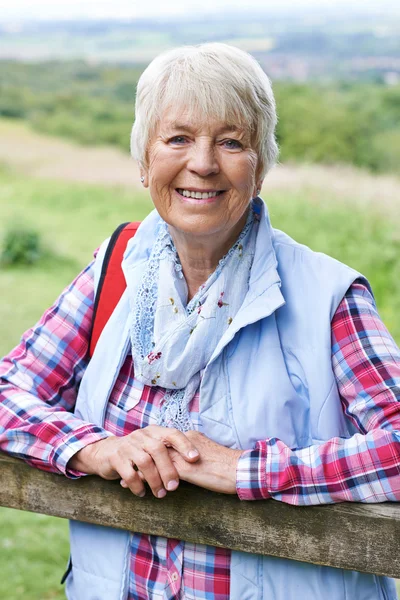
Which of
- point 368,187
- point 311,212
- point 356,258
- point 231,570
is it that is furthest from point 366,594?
point 368,187

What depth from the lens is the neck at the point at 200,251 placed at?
62.2 inches

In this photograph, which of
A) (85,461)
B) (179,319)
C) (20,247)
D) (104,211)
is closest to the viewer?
(85,461)

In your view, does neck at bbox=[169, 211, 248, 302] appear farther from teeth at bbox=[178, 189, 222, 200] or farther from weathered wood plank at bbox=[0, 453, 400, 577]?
weathered wood plank at bbox=[0, 453, 400, 577]

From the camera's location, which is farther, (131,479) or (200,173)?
(200,173)

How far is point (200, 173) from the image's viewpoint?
148 cm

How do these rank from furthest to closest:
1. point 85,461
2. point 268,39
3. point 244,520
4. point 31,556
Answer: point 268,39 → point 31,556 → point 85,461 → point 244,520

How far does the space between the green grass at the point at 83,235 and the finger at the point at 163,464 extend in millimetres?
2575

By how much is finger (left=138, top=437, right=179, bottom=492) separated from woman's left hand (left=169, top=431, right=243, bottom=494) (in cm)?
1

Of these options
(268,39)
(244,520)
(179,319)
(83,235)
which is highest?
(268,39)

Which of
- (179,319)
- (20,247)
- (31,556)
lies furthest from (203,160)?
(20,247)

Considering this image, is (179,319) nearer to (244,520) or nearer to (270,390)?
(270,390)

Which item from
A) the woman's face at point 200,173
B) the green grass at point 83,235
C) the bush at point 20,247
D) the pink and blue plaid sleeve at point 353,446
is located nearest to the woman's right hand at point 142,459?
the pink and blue plaid sleeve at point 353,446

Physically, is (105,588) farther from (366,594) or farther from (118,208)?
(118,208)

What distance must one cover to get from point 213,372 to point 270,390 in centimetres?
12
